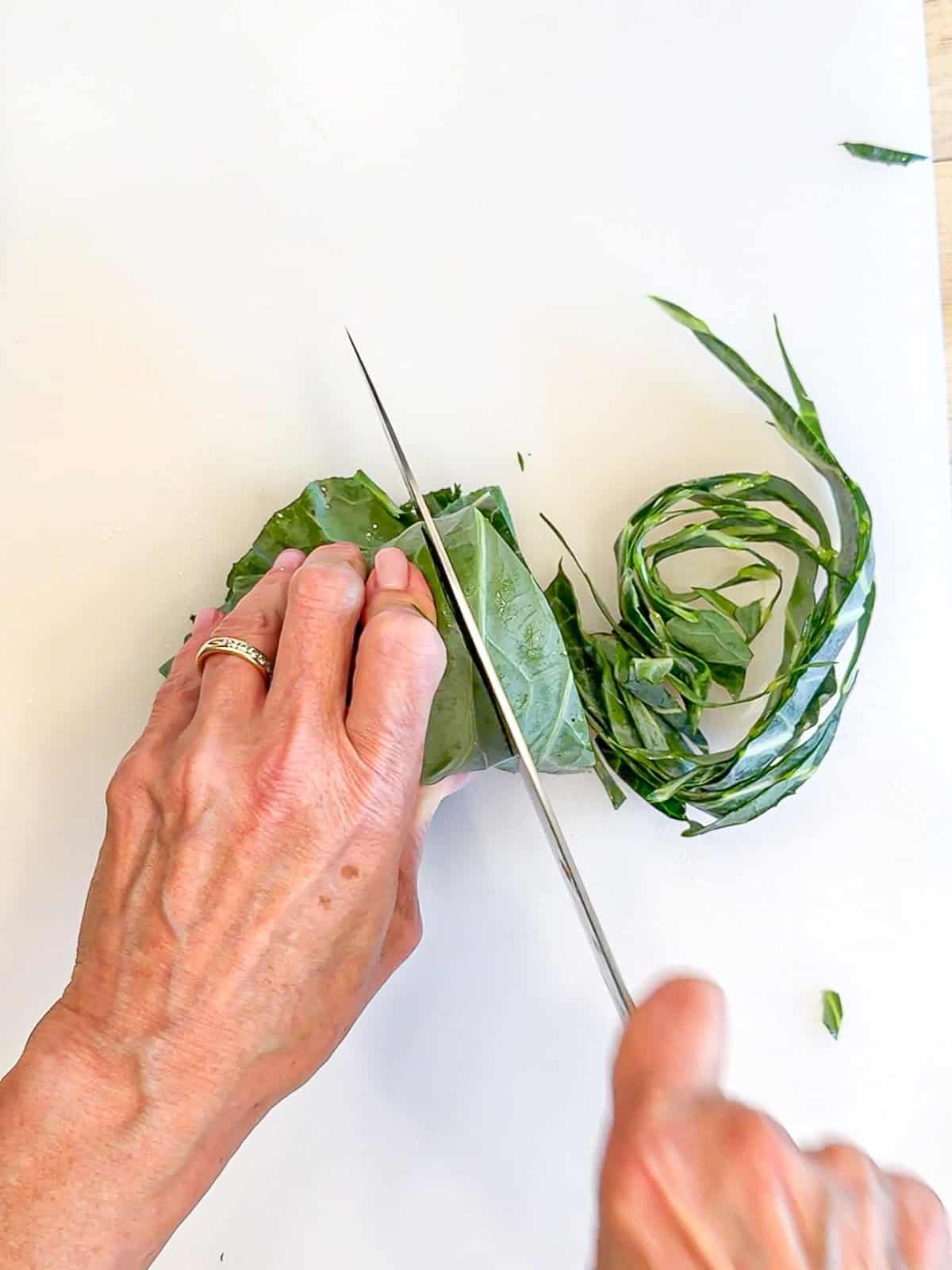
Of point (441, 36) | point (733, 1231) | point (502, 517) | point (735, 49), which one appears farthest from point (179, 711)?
point (735, 49)

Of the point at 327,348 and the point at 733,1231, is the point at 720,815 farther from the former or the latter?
the point at 327,348

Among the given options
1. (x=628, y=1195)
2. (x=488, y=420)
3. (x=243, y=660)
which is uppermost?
(x=488, y=420)

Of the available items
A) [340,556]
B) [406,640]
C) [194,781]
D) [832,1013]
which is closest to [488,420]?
[340,556]

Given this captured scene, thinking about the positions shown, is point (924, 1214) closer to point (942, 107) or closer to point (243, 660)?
point (243, 660)

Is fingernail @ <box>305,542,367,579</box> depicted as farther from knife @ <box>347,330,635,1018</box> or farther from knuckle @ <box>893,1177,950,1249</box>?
knuckle @ <box>893,1177,950,1249</box>

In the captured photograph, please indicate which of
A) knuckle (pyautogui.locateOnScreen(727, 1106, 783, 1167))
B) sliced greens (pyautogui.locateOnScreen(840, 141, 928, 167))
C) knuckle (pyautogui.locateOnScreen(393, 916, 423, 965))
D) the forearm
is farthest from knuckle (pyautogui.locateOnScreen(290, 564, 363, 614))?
sliced greens (pyautogui.locateOnScreen(840, 141, 928, 167))

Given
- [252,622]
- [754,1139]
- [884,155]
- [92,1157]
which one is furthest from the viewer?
[884,155]

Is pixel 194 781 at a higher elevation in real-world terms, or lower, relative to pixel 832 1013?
higher
